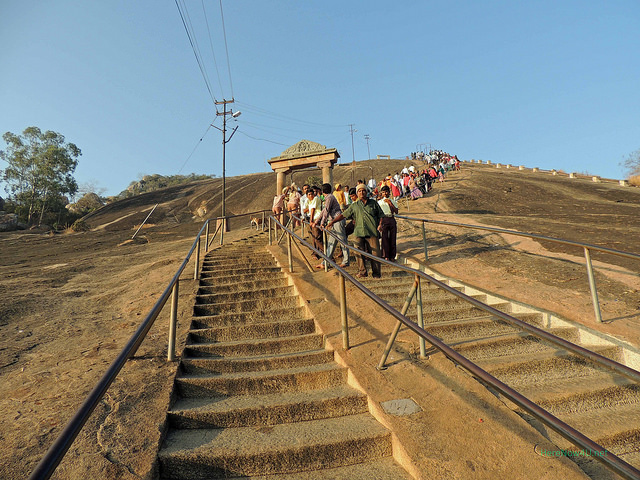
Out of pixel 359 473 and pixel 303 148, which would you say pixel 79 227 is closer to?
pixel 303 148

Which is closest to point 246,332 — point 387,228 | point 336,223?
point 336,223

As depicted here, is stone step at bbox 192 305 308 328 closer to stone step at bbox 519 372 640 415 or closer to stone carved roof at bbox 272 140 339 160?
stone step at bbox 519 372 640 415

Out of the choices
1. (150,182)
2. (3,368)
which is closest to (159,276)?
(3,368)

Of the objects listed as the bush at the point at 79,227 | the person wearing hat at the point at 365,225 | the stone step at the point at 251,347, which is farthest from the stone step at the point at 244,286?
the bush at the point at 79,227

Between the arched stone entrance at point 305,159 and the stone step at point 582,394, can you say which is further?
the arched stone entrance at point 305,159

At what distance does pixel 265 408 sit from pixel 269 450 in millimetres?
466

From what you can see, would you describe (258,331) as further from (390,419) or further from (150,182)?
(150,182)

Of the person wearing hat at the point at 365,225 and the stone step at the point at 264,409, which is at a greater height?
the person wearing hat at the point at 365,225

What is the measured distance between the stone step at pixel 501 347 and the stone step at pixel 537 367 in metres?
0.09

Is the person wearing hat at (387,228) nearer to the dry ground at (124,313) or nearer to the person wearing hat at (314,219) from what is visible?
the dry ground at (124,313)

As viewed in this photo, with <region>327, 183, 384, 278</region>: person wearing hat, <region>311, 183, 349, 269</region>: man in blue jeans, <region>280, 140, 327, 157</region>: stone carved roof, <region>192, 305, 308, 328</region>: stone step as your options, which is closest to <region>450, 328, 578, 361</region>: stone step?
<region>192, 305, 308, 328</region>: stone step

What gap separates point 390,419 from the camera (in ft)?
8.42

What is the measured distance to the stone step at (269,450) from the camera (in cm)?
234

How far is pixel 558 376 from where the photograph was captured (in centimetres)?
344
